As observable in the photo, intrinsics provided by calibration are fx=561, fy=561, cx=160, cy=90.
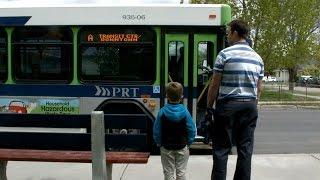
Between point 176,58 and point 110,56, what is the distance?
1.28 meters

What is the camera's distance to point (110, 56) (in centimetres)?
1087

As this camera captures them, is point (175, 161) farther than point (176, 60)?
No

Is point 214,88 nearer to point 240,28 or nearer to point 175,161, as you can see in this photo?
point 240,28

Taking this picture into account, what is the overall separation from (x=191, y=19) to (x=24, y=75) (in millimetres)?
3479

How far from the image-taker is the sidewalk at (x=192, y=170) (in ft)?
24.3

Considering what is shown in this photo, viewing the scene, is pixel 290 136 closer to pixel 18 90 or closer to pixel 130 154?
pixel 18 90

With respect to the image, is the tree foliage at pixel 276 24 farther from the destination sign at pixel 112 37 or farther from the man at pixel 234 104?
the man at pixel 234 104

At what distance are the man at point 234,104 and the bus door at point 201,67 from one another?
469cm

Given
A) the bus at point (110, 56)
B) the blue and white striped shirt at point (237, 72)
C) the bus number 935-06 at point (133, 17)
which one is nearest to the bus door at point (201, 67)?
the bus at point (110, 56)

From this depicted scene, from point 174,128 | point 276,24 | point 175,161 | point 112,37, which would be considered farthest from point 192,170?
point 276,24

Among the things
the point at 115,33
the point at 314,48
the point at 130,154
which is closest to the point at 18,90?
the point at 115,33

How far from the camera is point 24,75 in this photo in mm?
11109

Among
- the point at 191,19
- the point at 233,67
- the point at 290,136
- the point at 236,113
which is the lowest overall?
the point at 290,136

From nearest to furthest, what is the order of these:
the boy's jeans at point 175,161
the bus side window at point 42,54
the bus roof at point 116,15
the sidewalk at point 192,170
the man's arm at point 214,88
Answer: the man's arm at point 214,88, the boy's jeans at point 175,161, the sidewalk at point 192,170, the bus roof at point 116,15, the bus side window at point 42,54
